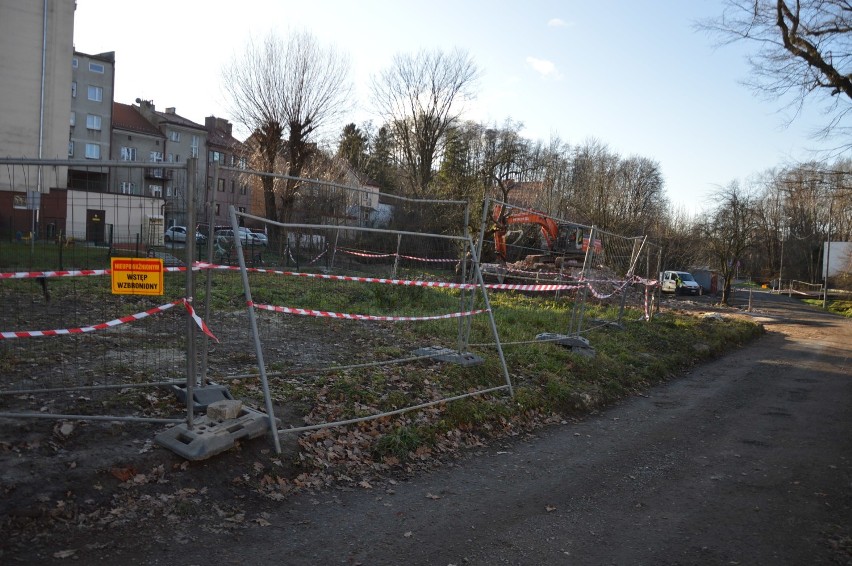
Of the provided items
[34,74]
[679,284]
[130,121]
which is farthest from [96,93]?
[679,284]

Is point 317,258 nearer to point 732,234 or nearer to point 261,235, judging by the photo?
Answer: point 261,235

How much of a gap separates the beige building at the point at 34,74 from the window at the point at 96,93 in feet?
110

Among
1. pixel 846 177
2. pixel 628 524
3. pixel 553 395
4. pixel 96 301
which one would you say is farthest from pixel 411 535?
pixel 846 177

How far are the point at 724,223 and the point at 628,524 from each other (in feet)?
106

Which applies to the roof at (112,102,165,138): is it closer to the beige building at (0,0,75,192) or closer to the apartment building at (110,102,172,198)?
the apartment building at (110,102,172,198)

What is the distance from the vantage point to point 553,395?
8.45 metres

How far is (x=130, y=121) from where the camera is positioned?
193 feet

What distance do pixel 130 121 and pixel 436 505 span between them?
64289 mm

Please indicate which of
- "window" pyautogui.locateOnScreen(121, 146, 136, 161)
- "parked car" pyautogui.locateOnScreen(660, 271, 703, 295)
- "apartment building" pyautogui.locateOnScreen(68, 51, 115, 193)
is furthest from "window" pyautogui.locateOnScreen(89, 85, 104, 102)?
"parked car" pyautogui.locateOnScreen(660, 271, 703, 295)

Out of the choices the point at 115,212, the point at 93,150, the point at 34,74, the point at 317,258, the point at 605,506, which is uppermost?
the point at 93,150

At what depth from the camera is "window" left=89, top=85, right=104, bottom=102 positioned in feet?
182

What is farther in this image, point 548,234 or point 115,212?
point 548,234

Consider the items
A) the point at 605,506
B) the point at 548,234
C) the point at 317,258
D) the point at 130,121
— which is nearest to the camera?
the point at 605,506

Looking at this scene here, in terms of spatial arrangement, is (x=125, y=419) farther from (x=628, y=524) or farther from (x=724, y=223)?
(x=724, y=223)
